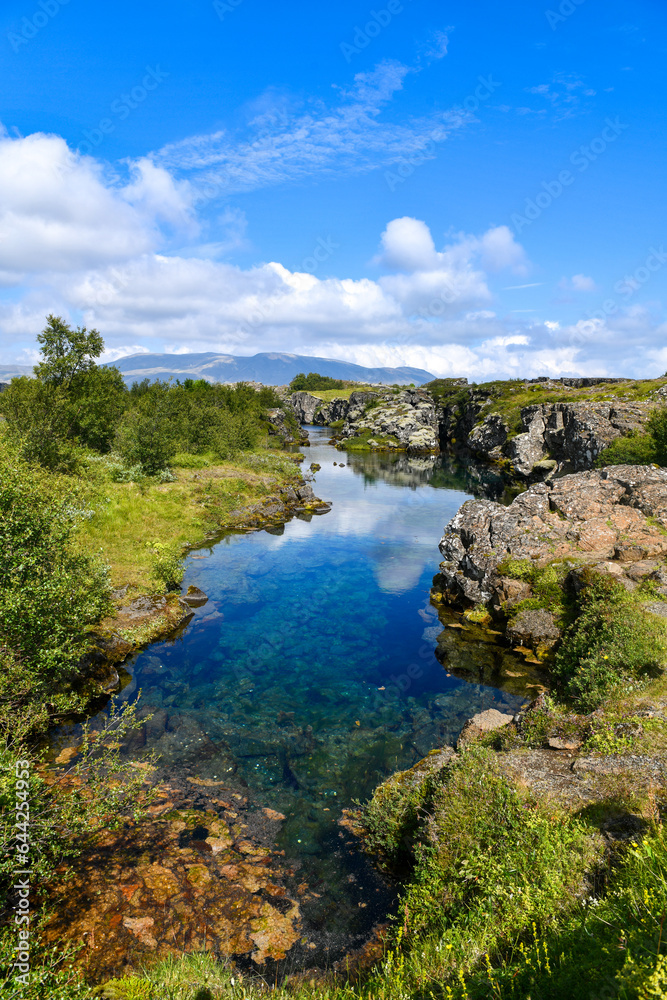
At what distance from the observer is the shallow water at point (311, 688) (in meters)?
15.6

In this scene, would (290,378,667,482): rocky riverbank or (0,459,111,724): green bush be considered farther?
(290,378,667,482): rocky riverbank

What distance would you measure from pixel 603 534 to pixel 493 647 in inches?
405

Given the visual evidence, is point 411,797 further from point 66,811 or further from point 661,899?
point 66,811

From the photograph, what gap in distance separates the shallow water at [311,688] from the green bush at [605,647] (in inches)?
146

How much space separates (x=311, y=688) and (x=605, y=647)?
42.9 ft

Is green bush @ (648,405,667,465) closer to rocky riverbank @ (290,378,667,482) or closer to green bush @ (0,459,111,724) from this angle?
rocky riverbank @ (290,378,667,482)

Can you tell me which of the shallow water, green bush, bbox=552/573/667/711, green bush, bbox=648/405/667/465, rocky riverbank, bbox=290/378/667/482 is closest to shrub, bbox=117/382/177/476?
the shallow water

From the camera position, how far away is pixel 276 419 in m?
123

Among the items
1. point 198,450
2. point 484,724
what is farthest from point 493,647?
point 198,450

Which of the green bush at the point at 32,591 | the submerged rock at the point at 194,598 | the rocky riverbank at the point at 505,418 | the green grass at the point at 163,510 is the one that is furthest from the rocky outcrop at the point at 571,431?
the green bush at the point at 32,591

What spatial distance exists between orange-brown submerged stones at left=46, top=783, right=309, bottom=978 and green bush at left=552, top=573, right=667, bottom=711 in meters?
11.6

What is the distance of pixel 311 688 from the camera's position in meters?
22.4

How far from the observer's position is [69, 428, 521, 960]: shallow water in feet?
51.3

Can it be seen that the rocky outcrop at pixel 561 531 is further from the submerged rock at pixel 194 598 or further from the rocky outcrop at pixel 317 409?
the rocky outcrop at pixel 317 409
